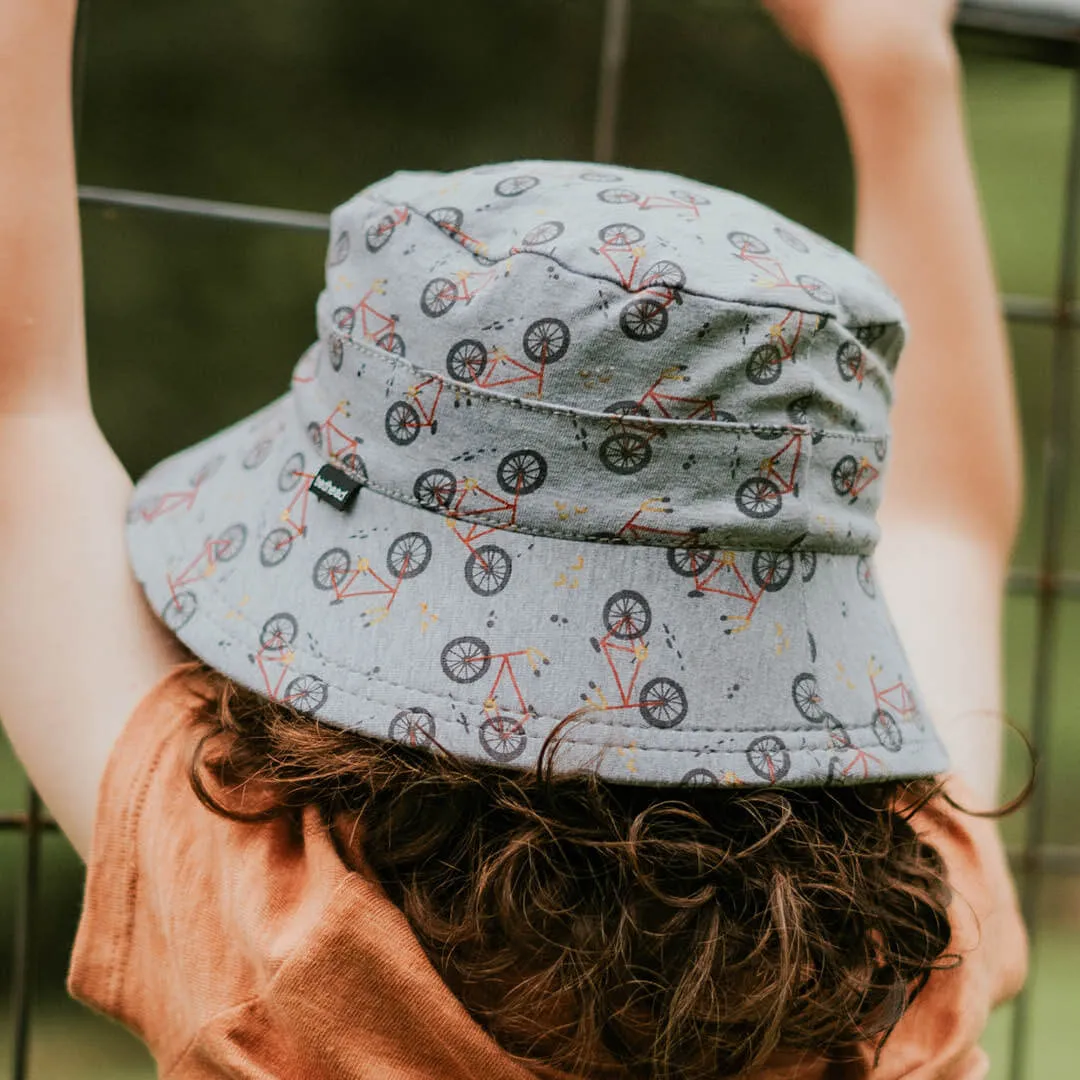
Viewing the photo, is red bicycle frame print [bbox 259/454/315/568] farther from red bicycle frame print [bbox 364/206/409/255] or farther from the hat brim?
red bicycle frame print [bbox 364/206/409/255]

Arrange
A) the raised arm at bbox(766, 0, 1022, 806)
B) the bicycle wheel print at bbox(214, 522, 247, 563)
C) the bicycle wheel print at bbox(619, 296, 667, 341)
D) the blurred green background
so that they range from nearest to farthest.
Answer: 1. the bicycle wheel print at bbox(619, 296, 667, 341)
2. the bicycle wheel print at bbox(214, 522, 247, 563)
3. the raised arm at bbox(766, 0, 1022, 806)
4. the blurred green background

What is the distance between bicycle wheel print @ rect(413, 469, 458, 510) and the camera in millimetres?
723

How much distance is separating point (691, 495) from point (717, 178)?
18.5 feet

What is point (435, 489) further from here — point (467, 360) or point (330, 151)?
point (330, 151)

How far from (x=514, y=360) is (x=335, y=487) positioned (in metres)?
0.15

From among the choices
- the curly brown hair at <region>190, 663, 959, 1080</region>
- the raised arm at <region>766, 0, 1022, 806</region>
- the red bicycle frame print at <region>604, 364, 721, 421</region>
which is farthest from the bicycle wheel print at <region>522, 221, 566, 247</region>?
the raised arm at <region>766, 0, 1022, 806</region>

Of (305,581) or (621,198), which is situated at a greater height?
(621,198)

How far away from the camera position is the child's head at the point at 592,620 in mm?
698

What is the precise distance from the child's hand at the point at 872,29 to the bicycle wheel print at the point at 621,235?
0.55 metres

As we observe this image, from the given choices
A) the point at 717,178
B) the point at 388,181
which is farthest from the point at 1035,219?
the point at 388,181

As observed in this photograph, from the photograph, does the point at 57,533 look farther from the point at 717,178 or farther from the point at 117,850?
the point at 717,178

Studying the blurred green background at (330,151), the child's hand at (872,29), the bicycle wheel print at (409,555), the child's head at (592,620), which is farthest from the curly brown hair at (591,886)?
the blurred green background at (330,151)

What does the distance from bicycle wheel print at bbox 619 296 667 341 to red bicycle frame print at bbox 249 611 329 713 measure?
27 centimetres

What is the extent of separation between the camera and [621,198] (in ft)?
2.44
